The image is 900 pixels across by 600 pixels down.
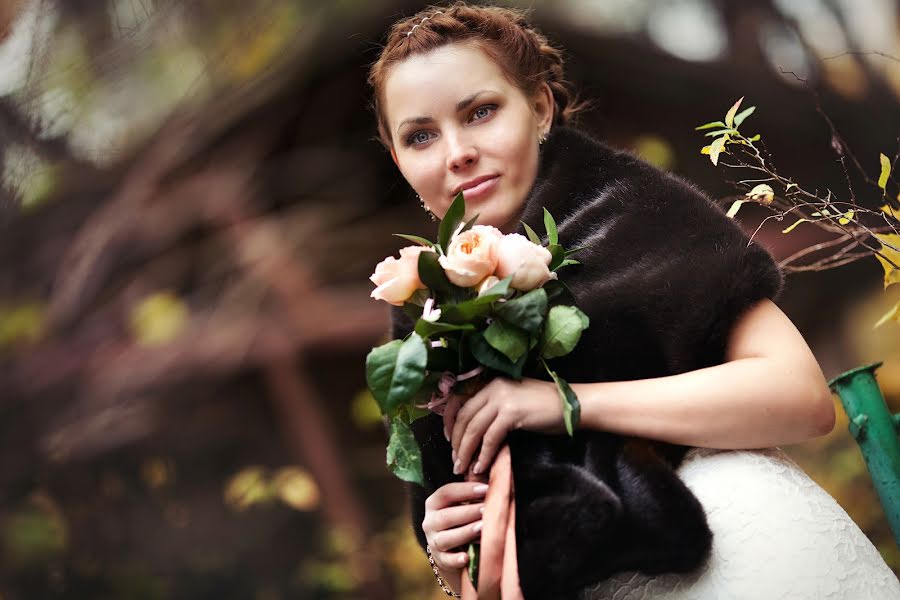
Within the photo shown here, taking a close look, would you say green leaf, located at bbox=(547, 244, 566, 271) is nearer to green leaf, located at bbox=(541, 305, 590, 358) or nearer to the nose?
green leaf, located at bbox=(541, 305, 590, 358)

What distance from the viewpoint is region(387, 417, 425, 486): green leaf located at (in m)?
1.08

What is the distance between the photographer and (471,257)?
1060mm

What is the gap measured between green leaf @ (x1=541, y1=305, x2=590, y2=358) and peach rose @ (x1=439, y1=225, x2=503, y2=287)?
9cm

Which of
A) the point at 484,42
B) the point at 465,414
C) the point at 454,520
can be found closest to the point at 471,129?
the point at 484,42

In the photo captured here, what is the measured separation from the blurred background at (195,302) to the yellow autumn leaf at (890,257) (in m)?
1.20

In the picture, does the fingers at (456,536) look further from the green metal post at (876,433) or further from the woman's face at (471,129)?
the green metal post at (876,433)

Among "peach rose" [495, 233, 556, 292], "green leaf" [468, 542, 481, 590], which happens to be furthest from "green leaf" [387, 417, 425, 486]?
"peach rose" [495, 233, 556, 292]

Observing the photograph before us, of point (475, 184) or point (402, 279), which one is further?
point (475, 184)

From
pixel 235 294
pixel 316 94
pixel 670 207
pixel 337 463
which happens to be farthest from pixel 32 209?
pixel 670 207

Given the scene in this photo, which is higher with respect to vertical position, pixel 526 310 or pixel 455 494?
pixel 526 310

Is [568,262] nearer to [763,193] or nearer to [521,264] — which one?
[521,264]

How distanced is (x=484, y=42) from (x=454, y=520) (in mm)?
712

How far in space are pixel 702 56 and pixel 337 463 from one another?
4.87ft

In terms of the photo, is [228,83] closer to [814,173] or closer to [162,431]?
[162,431]
